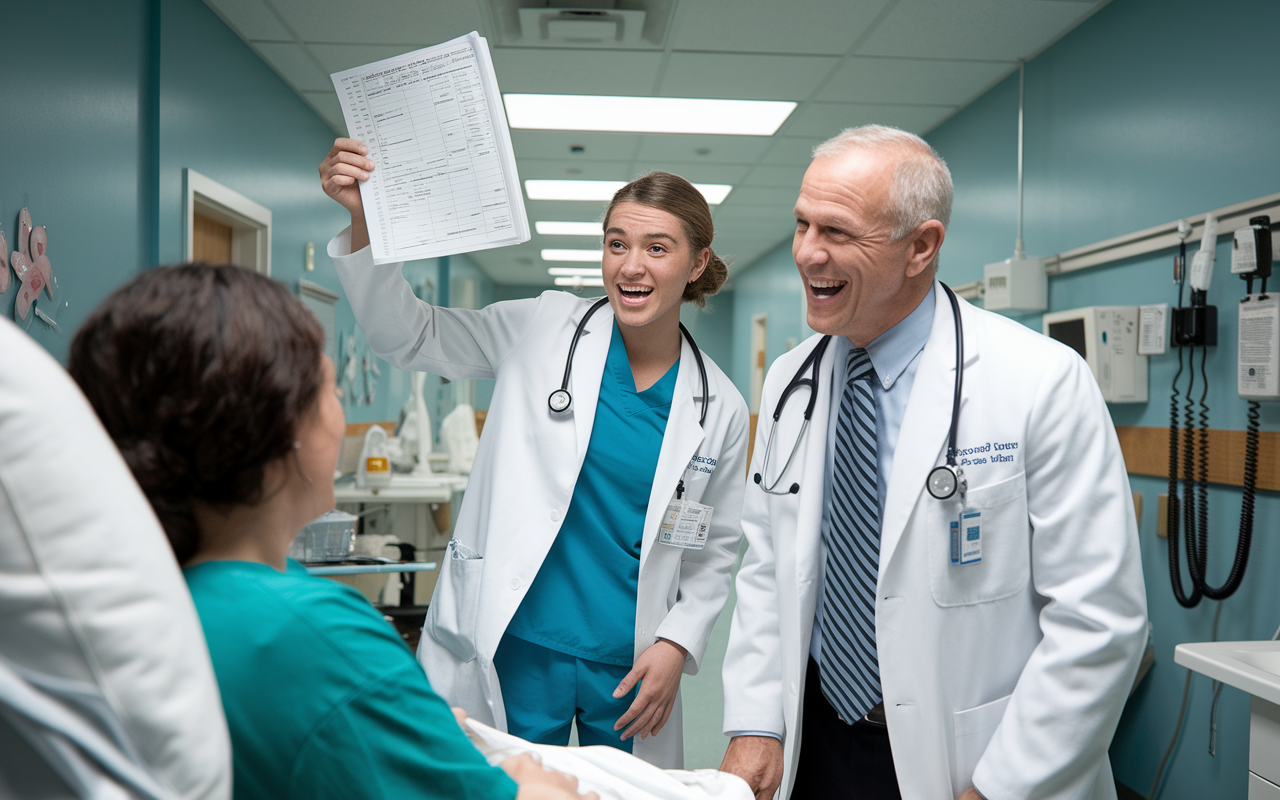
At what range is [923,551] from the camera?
1194mm

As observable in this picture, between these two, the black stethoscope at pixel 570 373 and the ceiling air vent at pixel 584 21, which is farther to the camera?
the ceiling air vent at pixel 584 21

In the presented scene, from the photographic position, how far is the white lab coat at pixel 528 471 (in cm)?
148

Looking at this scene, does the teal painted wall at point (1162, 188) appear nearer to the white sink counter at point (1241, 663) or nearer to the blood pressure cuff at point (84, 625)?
the white sink counter at point (1241, 663)

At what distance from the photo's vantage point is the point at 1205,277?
239 cm

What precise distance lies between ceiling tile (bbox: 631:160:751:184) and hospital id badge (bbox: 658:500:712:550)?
407 cm

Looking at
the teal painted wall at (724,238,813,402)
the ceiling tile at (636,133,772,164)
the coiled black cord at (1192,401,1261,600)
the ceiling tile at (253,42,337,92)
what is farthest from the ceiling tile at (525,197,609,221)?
the coiled black cord at (1192,401,1261,600)

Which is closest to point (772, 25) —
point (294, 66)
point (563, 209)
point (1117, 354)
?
point (1117, 354)

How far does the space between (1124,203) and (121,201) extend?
3.29 m

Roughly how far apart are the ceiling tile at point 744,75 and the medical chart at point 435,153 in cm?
238

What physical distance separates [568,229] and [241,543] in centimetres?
734

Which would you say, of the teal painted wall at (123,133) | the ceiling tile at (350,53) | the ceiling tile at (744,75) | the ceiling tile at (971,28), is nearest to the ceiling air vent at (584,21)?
the ceiling tile at (744,75)

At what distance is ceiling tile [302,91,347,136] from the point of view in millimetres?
4223

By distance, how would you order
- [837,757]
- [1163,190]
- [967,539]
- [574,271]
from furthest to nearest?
[574,271] → [1163,190] → [837,757] → [967,539]

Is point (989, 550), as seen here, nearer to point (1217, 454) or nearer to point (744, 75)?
point (1217, 454)
